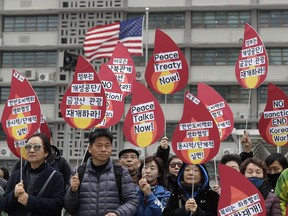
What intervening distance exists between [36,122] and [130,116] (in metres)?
0.90

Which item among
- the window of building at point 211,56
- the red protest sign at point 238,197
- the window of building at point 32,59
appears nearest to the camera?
the red protest sign at point 238,197

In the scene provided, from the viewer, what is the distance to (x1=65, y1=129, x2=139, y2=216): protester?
17.6 ft

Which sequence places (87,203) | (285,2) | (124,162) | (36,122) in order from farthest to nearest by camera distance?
(285,2), (124,162), (36,122), (87,203)

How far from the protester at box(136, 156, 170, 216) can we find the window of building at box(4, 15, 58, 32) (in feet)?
73.7

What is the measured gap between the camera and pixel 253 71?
331 inches

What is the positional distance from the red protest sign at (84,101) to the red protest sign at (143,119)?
300 mm

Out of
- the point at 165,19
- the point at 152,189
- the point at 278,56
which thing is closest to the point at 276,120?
the point at 152,189

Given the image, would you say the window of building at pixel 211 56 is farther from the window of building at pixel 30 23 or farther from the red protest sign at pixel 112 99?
the red protest sign at pixel 112 99

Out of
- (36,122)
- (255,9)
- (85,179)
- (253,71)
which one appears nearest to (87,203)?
(85,179)

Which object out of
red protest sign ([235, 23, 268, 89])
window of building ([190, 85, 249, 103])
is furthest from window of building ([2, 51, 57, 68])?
red protest sign ([235, 23, 268, 89])

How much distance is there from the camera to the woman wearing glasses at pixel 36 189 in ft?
18.0

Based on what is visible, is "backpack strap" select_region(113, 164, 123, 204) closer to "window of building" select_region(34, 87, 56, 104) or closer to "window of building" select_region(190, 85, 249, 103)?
"window of building" select_region(190, 85, 249, 103)

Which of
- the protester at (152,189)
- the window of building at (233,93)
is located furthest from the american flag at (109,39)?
the protester at (152,189)

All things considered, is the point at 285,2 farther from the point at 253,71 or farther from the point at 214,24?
the point at 253,71
